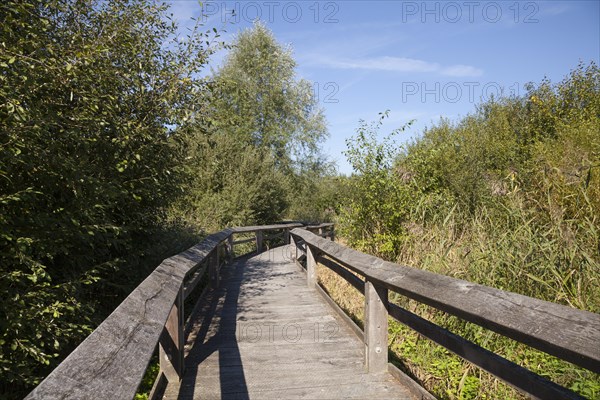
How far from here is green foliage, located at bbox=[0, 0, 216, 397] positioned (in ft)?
11.8

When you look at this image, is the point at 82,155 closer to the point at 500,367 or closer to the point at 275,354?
the point at 275,354

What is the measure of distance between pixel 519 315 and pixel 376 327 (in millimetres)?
1880

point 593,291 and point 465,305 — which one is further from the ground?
point 465,305

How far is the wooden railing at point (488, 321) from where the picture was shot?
1552mm

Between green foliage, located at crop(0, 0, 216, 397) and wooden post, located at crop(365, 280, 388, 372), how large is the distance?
2.59 meters

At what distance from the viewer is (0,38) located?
11.9 ft

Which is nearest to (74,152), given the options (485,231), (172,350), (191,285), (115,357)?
(191,285)

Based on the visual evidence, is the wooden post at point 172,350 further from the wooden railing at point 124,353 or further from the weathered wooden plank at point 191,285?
the weathered wooden plank at point 191,285

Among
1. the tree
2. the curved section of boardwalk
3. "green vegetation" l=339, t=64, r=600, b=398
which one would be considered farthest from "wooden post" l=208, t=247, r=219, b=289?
the tree

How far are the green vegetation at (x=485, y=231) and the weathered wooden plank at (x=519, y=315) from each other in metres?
1.70

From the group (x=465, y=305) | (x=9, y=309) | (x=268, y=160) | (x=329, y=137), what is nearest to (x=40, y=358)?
(x=9, y=309)

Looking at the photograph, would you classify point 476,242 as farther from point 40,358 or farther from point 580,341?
point 40,358

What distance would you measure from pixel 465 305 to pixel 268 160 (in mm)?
18562

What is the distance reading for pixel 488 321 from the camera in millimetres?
1978
